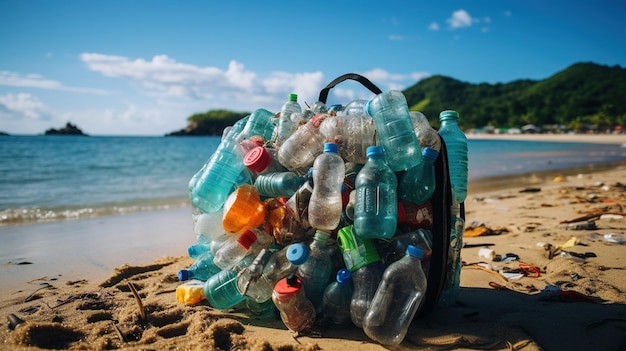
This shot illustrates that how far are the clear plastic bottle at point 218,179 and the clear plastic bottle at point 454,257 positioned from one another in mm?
1349

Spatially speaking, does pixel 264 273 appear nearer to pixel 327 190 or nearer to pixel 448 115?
pixel 327 190

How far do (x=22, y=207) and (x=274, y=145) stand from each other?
21.8 ft

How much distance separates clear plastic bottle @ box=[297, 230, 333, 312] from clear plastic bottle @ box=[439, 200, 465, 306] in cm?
74

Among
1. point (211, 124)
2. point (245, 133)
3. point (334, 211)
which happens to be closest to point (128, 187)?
point (245, 133)

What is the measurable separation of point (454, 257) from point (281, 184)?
111 cm

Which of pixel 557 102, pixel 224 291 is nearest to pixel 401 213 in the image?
pixel 224 291

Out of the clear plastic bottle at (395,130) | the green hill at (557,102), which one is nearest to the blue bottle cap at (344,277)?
the clear plastic bottle at (395,130)

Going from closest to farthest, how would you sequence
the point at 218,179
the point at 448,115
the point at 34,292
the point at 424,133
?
the point at 424,133 → the point at 448,115 → the point at 218,179 → the point at 34,292

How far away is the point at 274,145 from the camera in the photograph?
2.49m

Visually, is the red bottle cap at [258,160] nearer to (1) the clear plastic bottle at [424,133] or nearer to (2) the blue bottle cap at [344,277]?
(2) the blue bottle cap at [344,277]

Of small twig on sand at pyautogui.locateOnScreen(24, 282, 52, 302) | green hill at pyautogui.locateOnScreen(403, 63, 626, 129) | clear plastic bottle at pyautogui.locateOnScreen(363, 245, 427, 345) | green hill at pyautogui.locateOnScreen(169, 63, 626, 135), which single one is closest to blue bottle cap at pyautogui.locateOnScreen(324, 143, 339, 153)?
clear plastic bottle at pyautogui.locateOnScreen(363, 245, 427, 345)

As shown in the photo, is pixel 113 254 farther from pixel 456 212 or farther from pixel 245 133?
pixel 456 212

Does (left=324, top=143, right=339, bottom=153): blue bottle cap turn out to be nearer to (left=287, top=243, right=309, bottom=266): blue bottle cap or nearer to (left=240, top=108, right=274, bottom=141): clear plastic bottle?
(left=287, top=243, right=309, bottom=266): blue bottle cap

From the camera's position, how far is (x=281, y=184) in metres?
2.21
